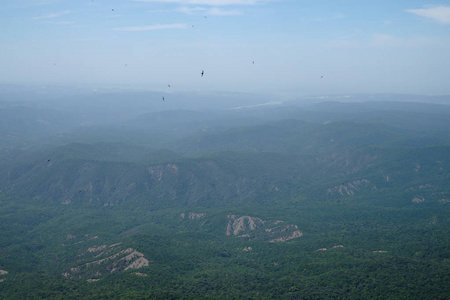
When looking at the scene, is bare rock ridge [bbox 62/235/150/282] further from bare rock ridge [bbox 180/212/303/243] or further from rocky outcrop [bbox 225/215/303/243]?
rocky outcrop [bbox 225/215/303/243]

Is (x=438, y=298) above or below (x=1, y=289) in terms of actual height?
above

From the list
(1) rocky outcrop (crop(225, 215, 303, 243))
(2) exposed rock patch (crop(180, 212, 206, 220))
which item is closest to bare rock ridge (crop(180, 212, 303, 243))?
(1) rocky outcrop (crop(225, 215, 303, 243))

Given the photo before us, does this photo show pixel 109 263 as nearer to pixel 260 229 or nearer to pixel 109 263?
pixel 109 263

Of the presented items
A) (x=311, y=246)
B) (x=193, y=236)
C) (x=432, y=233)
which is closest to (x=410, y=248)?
(x=432, y=233)

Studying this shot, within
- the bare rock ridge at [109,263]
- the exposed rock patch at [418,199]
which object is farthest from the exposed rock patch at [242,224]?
the exposed rock patch at [418,199]

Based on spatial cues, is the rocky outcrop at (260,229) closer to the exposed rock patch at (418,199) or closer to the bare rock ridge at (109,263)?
the bare rock ridge at (109,263)

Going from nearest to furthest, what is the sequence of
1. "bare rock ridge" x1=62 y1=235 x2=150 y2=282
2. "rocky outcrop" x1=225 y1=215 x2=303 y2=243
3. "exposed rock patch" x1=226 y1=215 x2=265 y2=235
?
1. "bare rock ridge" x1=62 y1=235 x2=150 y2=282
2. "rocky outcrop" x1=225 y1=215 x2=303 y2=243
3. "exposed rock patch" x1=226 y1=215 x2=265 y2=235

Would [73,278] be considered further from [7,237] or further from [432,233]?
[432,233]

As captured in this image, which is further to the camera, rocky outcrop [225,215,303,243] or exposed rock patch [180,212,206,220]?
exposed rock patch [180,212,206,220]

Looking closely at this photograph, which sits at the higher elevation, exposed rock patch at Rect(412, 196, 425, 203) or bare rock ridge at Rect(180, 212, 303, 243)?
exposed rock patch at Rect(412, 196, 425, 203)

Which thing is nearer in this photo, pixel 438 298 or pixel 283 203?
pixel 438 298

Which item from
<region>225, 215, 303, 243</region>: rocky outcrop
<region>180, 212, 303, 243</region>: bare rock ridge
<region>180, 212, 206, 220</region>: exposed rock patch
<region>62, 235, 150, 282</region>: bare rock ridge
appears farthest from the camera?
<region>180, 212, 206, 220</region>: exposed rock patch
